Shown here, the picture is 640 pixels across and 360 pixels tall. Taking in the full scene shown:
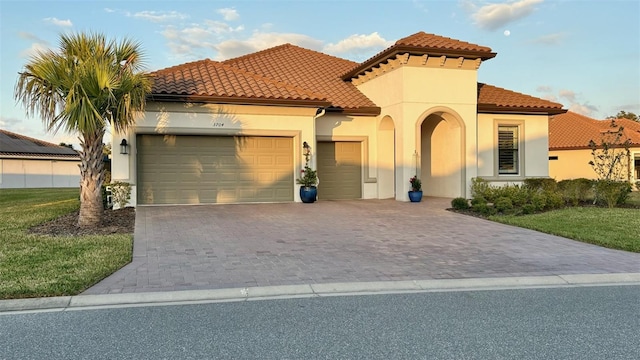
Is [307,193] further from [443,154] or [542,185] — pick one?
[542,185]

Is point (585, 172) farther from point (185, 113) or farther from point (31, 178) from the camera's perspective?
point (31, 178)

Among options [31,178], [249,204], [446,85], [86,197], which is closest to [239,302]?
[86,197]

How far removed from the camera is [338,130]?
738 inches

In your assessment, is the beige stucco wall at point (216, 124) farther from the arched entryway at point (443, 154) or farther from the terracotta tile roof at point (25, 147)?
the terracotta tile roof at point (25, 147)

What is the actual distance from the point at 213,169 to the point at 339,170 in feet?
16.8

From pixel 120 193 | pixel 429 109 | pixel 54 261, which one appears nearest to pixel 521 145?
pixel 429 109

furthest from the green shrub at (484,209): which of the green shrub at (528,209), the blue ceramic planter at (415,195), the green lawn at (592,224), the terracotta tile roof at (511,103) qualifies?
the terracotta tile roof at (511,103)

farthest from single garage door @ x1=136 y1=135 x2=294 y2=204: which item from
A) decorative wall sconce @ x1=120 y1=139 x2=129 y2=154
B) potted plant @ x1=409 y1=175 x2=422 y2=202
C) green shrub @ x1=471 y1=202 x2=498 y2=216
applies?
green shrub @ x1=471 y1=202 x2=498 y2=216

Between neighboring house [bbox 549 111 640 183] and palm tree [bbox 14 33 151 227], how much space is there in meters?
28.2

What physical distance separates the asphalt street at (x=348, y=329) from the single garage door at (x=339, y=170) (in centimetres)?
1296

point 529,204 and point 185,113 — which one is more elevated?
point 185,113

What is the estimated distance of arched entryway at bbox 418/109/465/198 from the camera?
18.2 metres

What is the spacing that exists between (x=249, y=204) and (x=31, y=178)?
3208 cm

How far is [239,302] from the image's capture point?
19.0ft
